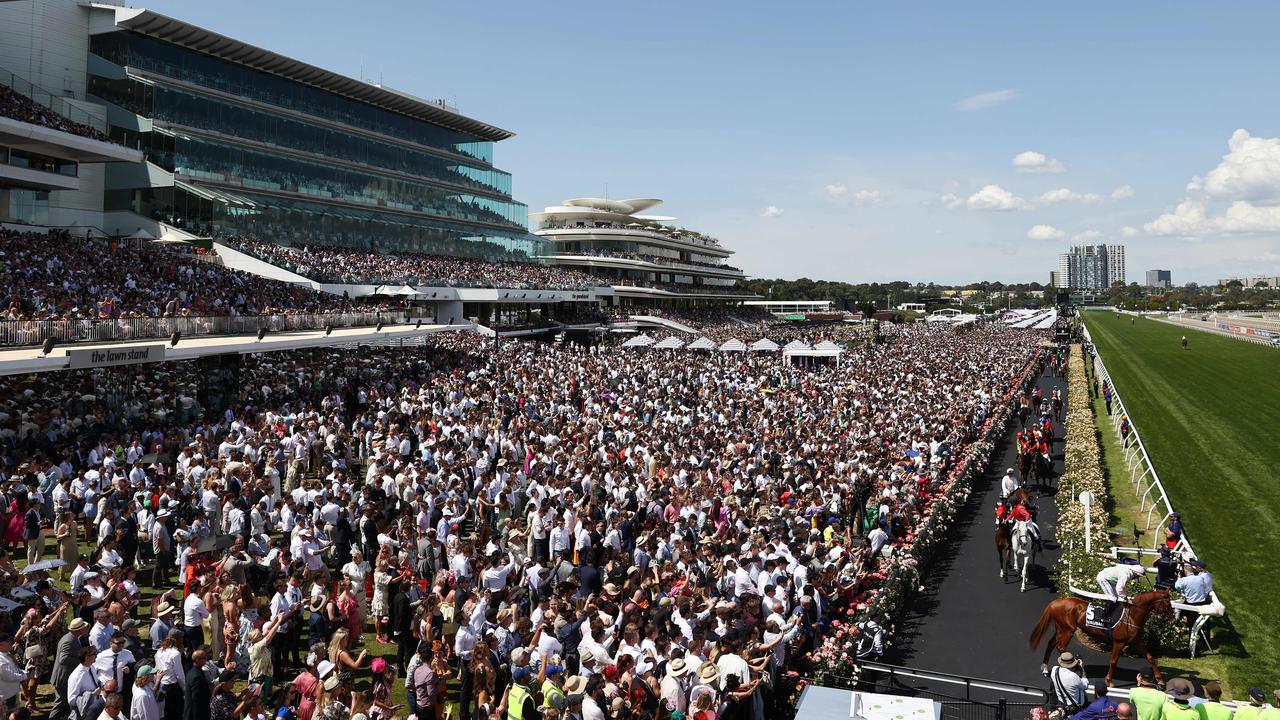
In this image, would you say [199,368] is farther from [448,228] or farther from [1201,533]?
[448,228]

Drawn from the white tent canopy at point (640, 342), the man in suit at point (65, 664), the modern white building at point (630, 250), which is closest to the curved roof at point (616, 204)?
the modern white building at point (630, 250)

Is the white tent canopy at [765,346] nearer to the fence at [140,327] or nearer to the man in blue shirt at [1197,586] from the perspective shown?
the fence at [140,327]

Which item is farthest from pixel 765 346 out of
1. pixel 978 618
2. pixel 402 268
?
pixel 978 618

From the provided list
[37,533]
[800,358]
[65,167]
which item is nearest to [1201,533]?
[37,533]

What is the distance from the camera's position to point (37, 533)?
11.9m

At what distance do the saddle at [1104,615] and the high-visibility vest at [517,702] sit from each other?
701 centimetres

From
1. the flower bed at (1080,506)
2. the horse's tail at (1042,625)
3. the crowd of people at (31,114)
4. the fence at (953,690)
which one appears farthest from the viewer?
the crowd of people at (31,114)

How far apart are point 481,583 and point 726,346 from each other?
104ft

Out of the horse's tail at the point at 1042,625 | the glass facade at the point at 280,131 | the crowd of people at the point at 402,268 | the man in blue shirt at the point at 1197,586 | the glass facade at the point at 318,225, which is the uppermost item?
the glass facade at the point at 280,131

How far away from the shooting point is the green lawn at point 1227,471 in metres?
11.1

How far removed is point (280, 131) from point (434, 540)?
44368 millimetres

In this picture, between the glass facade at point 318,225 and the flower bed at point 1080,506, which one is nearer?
the flower bed at point 1080,506

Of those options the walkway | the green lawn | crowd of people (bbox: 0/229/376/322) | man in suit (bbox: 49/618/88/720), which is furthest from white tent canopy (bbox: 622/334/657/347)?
man in suit (bbox: 49/618/88/720)

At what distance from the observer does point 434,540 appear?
11.9 m
